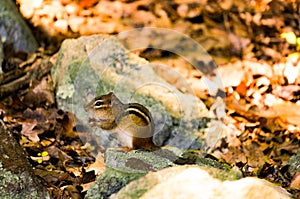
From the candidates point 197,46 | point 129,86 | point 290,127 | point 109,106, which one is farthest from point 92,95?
point 197,46

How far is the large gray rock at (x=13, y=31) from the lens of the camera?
617 cm

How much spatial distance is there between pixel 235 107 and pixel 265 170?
2277 millimetres

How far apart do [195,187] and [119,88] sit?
2.35 metres

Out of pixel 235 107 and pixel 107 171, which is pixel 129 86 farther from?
pixel 107 171

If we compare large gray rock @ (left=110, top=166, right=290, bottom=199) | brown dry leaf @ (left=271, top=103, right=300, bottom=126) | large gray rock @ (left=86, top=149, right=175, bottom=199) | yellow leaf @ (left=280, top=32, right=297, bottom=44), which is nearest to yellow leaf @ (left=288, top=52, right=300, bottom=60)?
yellow leaf @ (left=280, top=32, right=297, bottom=44)

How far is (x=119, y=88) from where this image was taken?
486 centimetres

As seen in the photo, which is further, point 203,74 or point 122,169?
point 203,74

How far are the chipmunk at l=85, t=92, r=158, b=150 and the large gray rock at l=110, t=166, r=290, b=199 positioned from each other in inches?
32.1

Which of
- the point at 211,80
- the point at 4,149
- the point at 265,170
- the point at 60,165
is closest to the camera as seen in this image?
the point at 4,149

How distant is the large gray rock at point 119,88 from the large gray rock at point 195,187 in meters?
1.78

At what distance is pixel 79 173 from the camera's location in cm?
392

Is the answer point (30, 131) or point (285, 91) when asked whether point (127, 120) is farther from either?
point (285, 91)

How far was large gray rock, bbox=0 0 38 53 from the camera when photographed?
6.17 m

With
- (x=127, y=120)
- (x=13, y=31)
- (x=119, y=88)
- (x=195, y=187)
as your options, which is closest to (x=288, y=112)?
(x=119, y=88)
